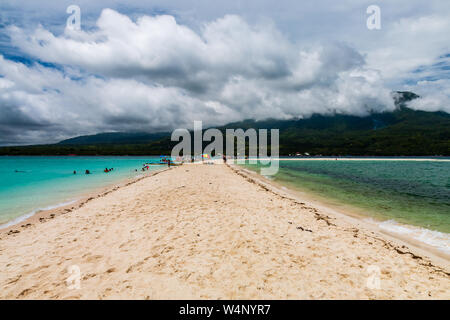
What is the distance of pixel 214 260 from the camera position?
255 inches

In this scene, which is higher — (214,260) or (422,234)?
(214,260)

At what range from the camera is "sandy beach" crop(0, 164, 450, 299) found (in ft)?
16.8

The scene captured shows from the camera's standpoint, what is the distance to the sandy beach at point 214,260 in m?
5.11

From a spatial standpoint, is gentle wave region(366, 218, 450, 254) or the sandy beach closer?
the sandy beach

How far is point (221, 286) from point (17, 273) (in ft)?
20.1

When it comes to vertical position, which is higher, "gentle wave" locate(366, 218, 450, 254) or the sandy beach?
the sandy beach

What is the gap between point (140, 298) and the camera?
4.78 m

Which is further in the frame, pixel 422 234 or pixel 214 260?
pixel 422 234

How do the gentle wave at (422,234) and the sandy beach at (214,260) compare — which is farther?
the gentle wave at (422,234)

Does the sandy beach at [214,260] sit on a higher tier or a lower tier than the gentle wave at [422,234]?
higher
